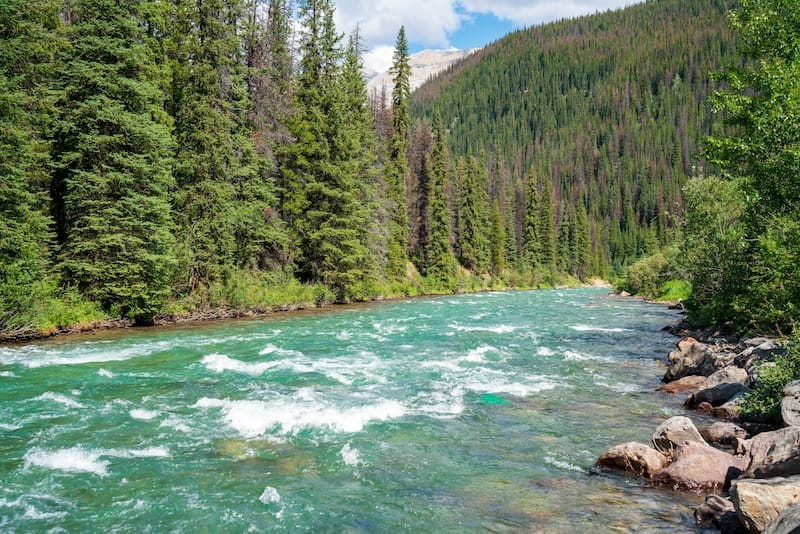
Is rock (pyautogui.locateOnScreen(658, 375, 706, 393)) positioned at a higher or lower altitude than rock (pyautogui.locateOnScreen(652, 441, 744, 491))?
lower

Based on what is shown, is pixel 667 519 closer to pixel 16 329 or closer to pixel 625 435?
pixel 625 435

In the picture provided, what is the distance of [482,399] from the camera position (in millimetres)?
12141

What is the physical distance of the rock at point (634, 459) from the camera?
7.84 meters

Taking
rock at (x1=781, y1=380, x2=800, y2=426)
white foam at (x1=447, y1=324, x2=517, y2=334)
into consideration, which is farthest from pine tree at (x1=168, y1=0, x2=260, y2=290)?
rock at (x1=781, y1=380, x2=800, y2=426)

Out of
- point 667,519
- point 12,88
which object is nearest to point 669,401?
point 667,519

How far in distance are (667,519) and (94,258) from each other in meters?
22.1

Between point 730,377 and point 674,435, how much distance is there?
197 inches

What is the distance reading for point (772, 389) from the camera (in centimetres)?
982

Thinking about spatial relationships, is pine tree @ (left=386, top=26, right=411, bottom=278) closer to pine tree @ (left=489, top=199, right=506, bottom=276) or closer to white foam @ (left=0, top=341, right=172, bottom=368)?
pine tree @ (left=489, top=199, right=506, bottom=276)

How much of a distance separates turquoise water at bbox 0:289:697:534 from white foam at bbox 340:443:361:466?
0.05 metres

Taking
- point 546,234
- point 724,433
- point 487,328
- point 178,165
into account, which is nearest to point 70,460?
point 724,433

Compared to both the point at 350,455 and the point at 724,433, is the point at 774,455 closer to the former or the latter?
the point at 724,433

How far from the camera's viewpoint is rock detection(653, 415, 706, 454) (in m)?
8.38

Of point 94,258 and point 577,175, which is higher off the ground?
point 577,175
